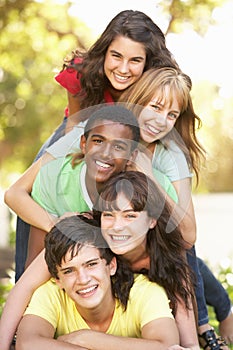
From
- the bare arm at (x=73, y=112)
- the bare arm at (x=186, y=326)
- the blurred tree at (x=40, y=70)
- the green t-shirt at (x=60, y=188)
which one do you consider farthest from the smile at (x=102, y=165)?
the blurred tree at (x=40, y=70)

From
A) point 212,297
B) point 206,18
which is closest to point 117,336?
point 212,297

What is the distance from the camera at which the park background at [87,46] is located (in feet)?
23.1

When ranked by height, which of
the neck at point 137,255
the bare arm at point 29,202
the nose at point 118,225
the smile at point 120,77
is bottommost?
the neck at point 137,255

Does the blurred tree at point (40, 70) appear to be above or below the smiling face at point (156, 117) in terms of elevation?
above

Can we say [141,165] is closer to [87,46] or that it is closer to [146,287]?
[146,287]

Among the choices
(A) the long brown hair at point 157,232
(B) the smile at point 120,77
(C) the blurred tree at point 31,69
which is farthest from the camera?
(C) the blurred tree at point 31,69

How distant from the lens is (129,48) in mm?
3922

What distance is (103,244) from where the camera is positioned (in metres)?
3.60

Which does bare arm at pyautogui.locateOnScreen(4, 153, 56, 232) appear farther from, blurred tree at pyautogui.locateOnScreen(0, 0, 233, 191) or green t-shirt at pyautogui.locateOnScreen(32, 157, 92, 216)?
blurred tree at pyautogui.locateOnScreen(0, 0, 233, 191)

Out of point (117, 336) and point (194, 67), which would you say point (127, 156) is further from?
point (194, 67)

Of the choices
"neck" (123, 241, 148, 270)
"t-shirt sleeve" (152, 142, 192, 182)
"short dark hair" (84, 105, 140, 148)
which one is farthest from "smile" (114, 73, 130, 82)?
"neck" (123, 241, 148, 270)

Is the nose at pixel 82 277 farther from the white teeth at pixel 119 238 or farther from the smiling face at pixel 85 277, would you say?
the white teeth at pixel 119 238

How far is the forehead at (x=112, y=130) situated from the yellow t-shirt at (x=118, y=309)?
629 millimetres

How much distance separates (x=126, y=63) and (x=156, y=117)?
0.29 m
